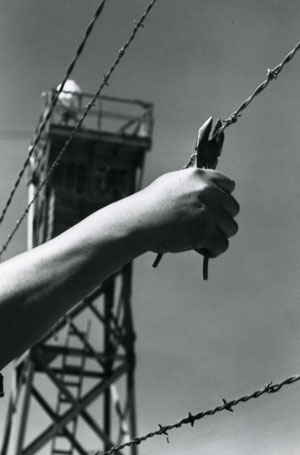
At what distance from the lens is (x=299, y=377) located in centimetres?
202

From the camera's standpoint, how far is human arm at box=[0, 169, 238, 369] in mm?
1489

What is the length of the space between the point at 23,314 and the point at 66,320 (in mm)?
13290

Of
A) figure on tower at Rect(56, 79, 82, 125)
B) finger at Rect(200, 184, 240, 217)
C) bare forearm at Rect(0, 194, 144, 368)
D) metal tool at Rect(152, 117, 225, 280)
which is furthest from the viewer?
figure on tower at Rect(56, 79, 82, 125)

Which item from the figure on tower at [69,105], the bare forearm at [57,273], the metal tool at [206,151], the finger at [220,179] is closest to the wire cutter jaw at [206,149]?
the metal tool at [206,151]

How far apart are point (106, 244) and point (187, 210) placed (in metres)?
0.17

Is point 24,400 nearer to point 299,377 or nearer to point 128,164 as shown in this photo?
point 128,164

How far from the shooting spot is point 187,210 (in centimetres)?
158

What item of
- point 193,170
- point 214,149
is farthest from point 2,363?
point 214,149

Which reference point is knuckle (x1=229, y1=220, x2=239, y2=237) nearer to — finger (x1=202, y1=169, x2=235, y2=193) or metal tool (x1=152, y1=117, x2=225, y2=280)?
finger (x1=202, y1=169, x2=235, y2=193)

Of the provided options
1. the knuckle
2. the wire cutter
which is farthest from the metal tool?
the knuckle

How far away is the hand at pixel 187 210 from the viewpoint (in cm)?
157

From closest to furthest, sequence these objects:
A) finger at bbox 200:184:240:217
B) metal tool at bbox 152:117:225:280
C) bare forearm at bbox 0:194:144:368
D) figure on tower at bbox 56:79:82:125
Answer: bare forearm at bbox 0:194:144:368
finger at bbox 200:184:240:217
metal tool at bbox 152:117:225:280
figure on tower at bbox 56:79:82:125

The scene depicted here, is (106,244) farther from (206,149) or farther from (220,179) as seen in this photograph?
(206,149)

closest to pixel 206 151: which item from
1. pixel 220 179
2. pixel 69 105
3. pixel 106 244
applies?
pixel 220 179
